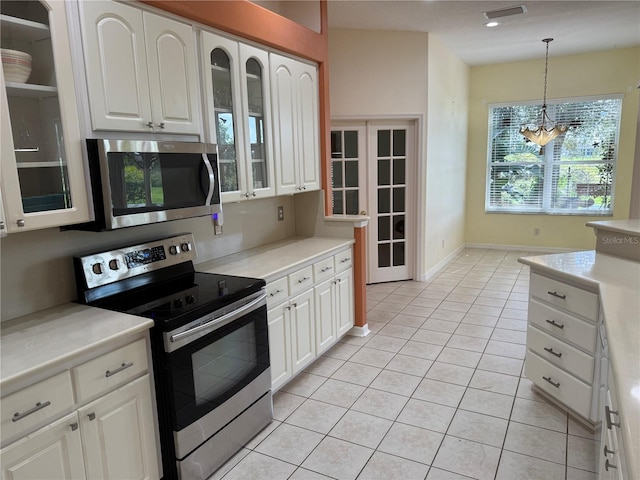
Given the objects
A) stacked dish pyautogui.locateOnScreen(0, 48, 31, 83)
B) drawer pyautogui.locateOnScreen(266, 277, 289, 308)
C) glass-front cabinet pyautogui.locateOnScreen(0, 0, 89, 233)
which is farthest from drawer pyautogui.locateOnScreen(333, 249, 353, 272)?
stacked dish pyautogui.locateOnScreen(0, 48, 31, 83)

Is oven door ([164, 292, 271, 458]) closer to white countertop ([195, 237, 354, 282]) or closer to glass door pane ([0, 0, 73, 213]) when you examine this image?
white countertop ([195, 237, 354, 282])

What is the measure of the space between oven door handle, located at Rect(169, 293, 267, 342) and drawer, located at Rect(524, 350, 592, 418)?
1.78 meters

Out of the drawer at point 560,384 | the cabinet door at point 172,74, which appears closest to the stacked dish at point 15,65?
the cabinet door at point 172,74

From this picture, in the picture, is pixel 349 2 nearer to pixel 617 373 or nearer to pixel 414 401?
pixel 414 401

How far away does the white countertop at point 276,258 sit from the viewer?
277 cm

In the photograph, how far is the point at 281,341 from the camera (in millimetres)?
2844

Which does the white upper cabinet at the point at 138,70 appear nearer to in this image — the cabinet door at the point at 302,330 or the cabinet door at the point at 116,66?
the cabinet door at the point at 116,66

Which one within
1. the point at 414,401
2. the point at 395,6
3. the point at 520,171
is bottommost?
the point at 414,401

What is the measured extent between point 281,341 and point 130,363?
3.74ft

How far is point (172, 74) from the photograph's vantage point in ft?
7.64

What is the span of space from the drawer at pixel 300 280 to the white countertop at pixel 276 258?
50 mm

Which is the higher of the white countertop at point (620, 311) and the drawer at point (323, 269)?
the white countertop at point (620, 311)

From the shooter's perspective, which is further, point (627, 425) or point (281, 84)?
point (281, 84)

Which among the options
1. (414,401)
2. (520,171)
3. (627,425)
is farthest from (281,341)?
(520,171)
